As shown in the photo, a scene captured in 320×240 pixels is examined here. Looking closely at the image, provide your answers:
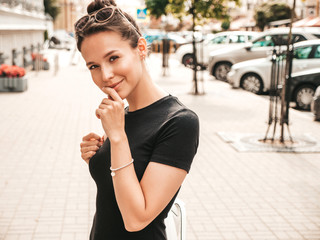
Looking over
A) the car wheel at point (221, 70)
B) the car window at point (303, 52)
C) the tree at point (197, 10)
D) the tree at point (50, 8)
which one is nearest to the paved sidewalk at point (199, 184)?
the car window at point (303, 52)

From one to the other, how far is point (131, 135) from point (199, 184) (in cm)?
439

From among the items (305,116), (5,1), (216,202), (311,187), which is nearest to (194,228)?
(216,202)

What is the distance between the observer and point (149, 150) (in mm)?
1731

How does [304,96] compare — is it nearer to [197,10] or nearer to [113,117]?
[197,10]

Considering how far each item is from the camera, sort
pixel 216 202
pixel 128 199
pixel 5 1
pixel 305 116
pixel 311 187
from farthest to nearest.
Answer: pixel 5 1
pixel 305 116
pixel 311 187
pixel 216 202
pixel 128 199

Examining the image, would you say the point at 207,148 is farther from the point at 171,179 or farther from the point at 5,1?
the point at 5,1

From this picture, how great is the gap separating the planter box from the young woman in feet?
44.0

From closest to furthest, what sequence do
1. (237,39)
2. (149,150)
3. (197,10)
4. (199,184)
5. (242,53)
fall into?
(149,150), (199,184), (197,10), (242,53), (237,39)

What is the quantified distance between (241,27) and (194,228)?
2225 inches

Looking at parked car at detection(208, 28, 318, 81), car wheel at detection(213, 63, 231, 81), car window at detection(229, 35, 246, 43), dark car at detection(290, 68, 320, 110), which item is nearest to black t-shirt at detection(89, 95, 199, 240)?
dark car at detection(290, 68, 320, 110)

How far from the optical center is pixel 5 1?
862 inches

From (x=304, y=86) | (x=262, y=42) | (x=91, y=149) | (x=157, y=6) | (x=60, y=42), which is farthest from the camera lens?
(x=60, y=42)

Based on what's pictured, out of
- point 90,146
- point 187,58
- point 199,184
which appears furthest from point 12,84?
point 90,146

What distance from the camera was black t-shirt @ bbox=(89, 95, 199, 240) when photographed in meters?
1.66
